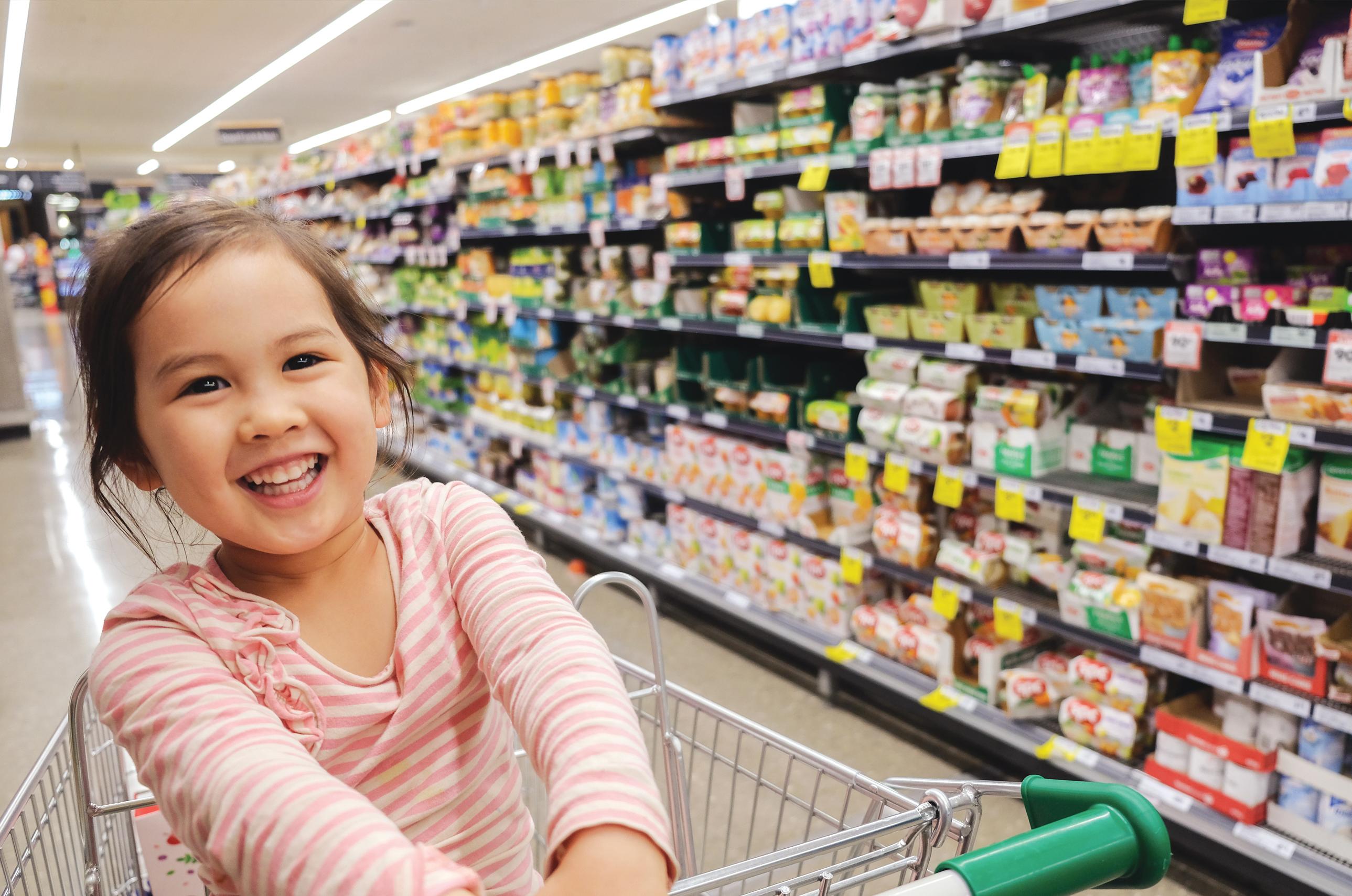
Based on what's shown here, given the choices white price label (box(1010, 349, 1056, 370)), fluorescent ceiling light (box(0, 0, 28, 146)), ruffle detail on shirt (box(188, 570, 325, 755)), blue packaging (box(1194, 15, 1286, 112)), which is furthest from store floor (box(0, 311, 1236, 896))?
fluorescent ceiling light (box(0, 0, 28, 146))

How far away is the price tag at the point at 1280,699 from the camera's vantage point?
2174mm

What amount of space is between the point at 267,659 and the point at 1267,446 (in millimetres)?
2130

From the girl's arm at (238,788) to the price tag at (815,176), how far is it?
256 centimetres

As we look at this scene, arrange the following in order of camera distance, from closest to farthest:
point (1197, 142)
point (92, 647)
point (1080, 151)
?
point (1197, 142)
point (1080, 151)
point (92, 647)

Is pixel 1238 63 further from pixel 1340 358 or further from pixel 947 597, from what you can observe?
pixel 947 597

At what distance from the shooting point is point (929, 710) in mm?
3092

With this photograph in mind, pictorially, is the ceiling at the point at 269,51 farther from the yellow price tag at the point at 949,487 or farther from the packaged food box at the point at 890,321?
the yellow price tag at the point at 949,487

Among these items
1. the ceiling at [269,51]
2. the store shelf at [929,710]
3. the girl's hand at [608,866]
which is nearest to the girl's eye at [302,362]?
the girl's hand at [608,866]

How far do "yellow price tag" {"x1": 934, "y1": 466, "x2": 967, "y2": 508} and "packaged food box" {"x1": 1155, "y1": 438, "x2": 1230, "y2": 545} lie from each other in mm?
615

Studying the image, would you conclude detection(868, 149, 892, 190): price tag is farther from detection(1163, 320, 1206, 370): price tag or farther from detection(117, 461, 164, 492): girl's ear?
detection(117, 461, 164, 492): girl's ear

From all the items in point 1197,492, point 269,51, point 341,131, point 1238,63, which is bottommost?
point 1197,492

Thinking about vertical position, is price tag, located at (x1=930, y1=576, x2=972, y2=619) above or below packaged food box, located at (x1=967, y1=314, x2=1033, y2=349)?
below

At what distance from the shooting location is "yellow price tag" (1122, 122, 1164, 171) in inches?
87.4

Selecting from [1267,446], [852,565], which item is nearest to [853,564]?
[852,565]
